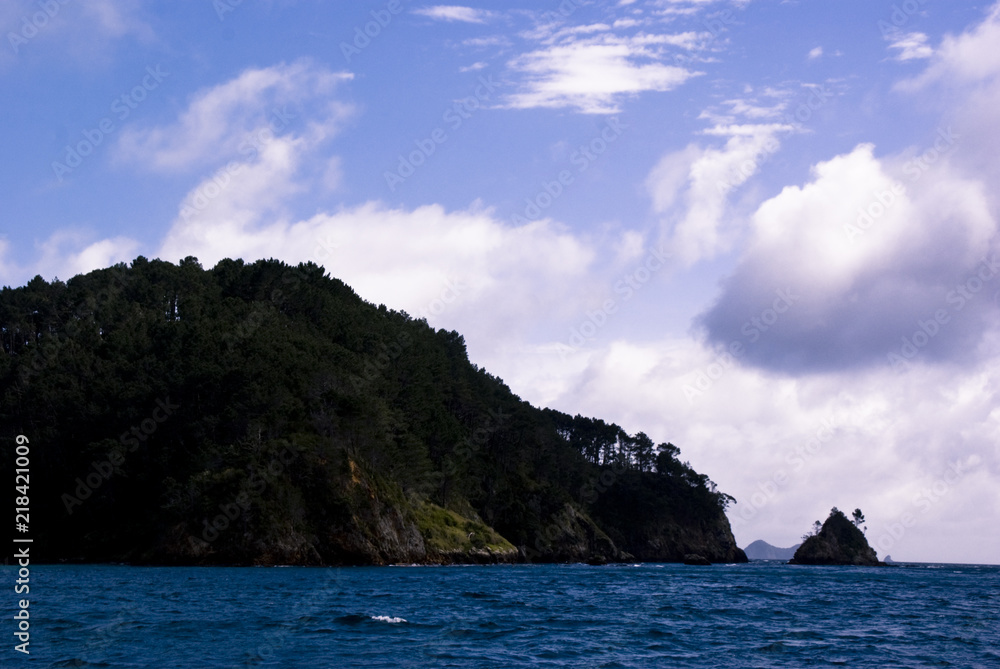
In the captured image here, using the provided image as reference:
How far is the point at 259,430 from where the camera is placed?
88.1 metres

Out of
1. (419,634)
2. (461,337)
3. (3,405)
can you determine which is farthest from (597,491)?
(419,634)

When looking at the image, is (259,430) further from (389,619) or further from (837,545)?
(837,545)

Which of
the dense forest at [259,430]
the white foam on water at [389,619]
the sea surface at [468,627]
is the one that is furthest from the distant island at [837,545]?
the white foam on water at [389,619]

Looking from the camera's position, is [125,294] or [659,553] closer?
[125,294]

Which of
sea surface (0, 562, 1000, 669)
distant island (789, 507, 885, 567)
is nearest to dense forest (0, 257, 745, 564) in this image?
sea surface (0, 562, 1000, 669)

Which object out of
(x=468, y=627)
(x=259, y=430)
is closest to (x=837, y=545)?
(x=259, y=430)

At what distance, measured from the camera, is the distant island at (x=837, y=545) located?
570 feet

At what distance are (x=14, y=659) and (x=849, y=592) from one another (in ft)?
185

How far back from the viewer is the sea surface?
27.2 m

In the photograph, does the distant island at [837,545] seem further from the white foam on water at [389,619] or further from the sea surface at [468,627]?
the white foam on water at [389,619]

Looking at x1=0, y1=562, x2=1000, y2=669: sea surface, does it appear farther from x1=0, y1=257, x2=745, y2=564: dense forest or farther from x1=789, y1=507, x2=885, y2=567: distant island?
x1=789, y1=507, x2=885, y2=567: distant island

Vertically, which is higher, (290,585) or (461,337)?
(461,337)

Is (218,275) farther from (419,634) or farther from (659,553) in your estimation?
(419,634)

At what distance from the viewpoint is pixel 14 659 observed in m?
24.5
